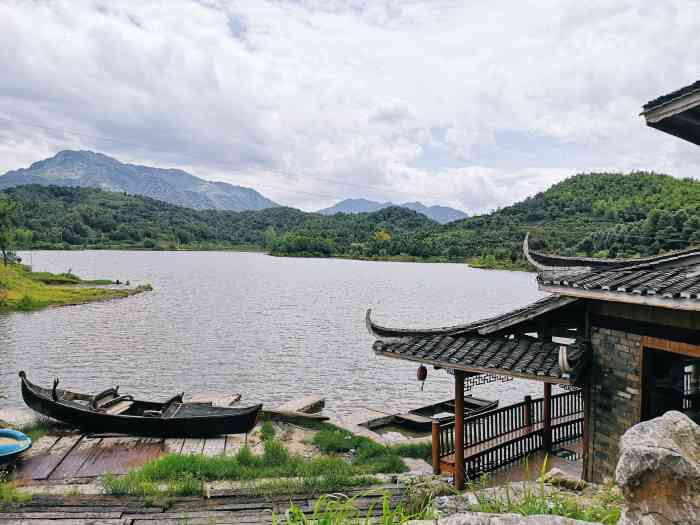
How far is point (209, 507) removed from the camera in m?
7.71

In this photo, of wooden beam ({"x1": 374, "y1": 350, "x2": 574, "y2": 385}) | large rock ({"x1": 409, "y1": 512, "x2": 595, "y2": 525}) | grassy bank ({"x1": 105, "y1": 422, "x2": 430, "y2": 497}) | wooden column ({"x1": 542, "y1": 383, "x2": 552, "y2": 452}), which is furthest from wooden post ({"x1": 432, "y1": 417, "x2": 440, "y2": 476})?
large rock ({"x1": 409, "y1": 512, "x2": 595, "y2": 525})

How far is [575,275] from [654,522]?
4036 millimetres

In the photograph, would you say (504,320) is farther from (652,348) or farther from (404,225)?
(404,225)

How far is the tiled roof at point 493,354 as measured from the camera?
6.41 m

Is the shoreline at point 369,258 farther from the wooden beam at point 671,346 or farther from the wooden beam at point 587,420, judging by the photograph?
the wooden beam at point 671,346

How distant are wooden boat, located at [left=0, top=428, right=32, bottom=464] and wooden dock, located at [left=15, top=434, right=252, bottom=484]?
0.36 m

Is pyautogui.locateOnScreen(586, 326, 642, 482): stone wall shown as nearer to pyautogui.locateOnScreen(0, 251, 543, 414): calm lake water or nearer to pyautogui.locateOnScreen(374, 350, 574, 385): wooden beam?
pyautogui.locateOnScreen(374, 350, 574, 385): wooden beam

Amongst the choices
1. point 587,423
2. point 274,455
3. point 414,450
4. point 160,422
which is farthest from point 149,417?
point 587,423

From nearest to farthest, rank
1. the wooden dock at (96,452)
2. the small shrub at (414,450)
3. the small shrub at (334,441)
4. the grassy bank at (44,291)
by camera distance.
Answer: the wooden dock at (96,452) < the small shrub at (414,450) < the small shrub at (334,441) < the grassy bank at (44,291)

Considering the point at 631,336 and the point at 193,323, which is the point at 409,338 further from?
the point at 193,323

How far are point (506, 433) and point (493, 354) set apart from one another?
2.73 metres

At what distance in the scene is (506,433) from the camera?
9117mm

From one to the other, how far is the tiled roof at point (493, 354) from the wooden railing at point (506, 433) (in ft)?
4.85

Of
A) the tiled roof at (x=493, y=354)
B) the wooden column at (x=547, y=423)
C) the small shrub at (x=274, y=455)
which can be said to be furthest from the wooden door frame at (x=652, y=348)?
the small shrub at (x=274, y=455)
